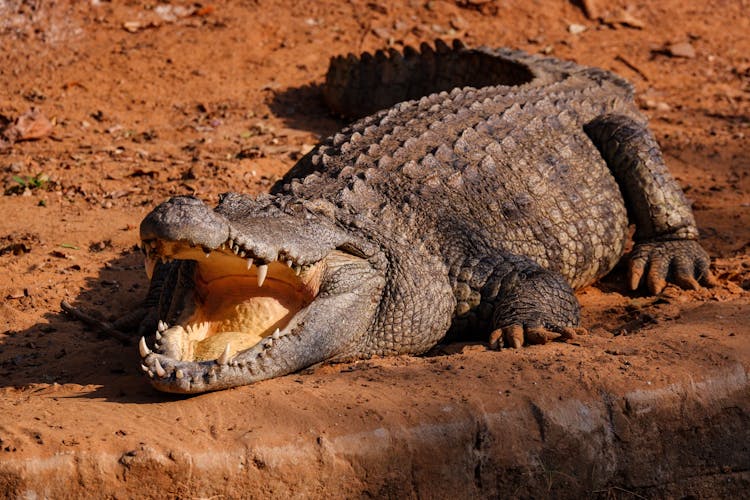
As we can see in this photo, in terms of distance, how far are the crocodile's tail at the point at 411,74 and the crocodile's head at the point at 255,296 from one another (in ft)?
11.8

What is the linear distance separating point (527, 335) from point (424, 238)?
78 cm

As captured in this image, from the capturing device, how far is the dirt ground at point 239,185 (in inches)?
130

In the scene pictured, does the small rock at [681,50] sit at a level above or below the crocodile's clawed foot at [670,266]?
above

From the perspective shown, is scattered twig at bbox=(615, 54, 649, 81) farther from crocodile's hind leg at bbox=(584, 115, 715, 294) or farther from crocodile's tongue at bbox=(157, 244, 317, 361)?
crocodile's tongue at bbox=(157, 244, 317, 361)

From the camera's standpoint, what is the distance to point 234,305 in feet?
13.3

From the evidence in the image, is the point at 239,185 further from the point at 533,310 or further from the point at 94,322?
the point at 533,310

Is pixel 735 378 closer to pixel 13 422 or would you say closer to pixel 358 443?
pixel 358 443

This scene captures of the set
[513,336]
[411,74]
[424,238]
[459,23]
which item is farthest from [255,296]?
[459,23]

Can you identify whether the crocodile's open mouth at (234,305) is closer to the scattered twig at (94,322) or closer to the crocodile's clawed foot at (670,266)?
the scattered twig at (94,322)

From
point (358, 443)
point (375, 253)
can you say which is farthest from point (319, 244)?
point (358, 443)

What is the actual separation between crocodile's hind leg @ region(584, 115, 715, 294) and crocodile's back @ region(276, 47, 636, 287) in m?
0.11

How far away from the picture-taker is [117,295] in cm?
539

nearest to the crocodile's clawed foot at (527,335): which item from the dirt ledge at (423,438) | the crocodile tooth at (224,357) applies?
the dirt ledge at (423,438)

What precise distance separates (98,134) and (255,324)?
185 inches
